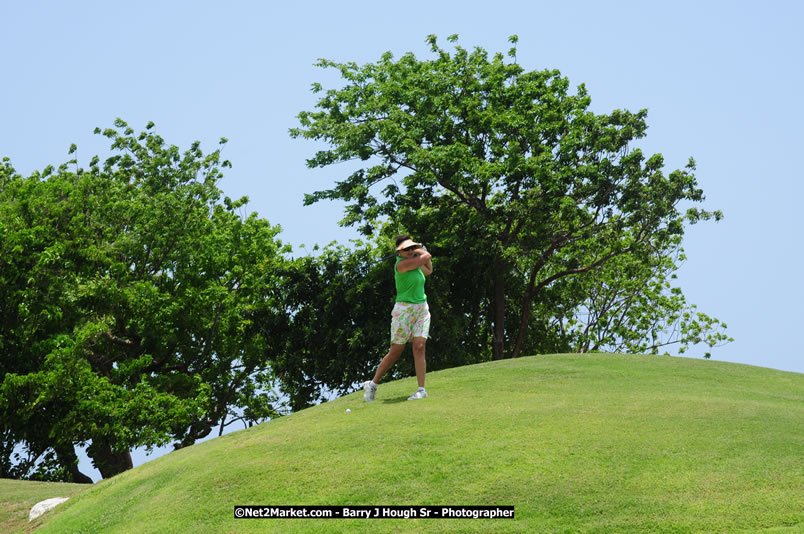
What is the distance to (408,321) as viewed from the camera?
15.6 metres

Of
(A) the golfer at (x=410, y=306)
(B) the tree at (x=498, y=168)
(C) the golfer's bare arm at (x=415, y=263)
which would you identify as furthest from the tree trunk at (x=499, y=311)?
(C) the golfer's bare arm at (x=415, y=263)

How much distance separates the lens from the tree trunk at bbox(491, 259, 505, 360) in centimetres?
3619

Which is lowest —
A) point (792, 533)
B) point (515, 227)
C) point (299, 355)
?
point (792, 533)

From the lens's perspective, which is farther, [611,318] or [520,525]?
[611,318]

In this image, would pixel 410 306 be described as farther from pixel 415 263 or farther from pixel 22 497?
pixel 22 497

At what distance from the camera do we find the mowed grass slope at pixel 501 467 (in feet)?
33.3

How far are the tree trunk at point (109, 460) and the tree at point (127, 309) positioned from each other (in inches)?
2.5

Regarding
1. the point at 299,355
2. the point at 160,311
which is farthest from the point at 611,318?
the point at 160,311

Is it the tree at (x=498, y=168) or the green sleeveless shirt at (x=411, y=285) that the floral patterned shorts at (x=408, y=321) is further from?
the tree at (x=498, y=168)

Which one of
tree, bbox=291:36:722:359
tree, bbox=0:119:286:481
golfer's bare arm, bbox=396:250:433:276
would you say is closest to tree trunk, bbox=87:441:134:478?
tree, bbox=0:119:286:481

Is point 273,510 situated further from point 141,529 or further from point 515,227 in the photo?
point 515,227

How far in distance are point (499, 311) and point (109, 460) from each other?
17.9 meters

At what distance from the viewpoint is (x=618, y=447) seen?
12.3m

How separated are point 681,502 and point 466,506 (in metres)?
2.60
